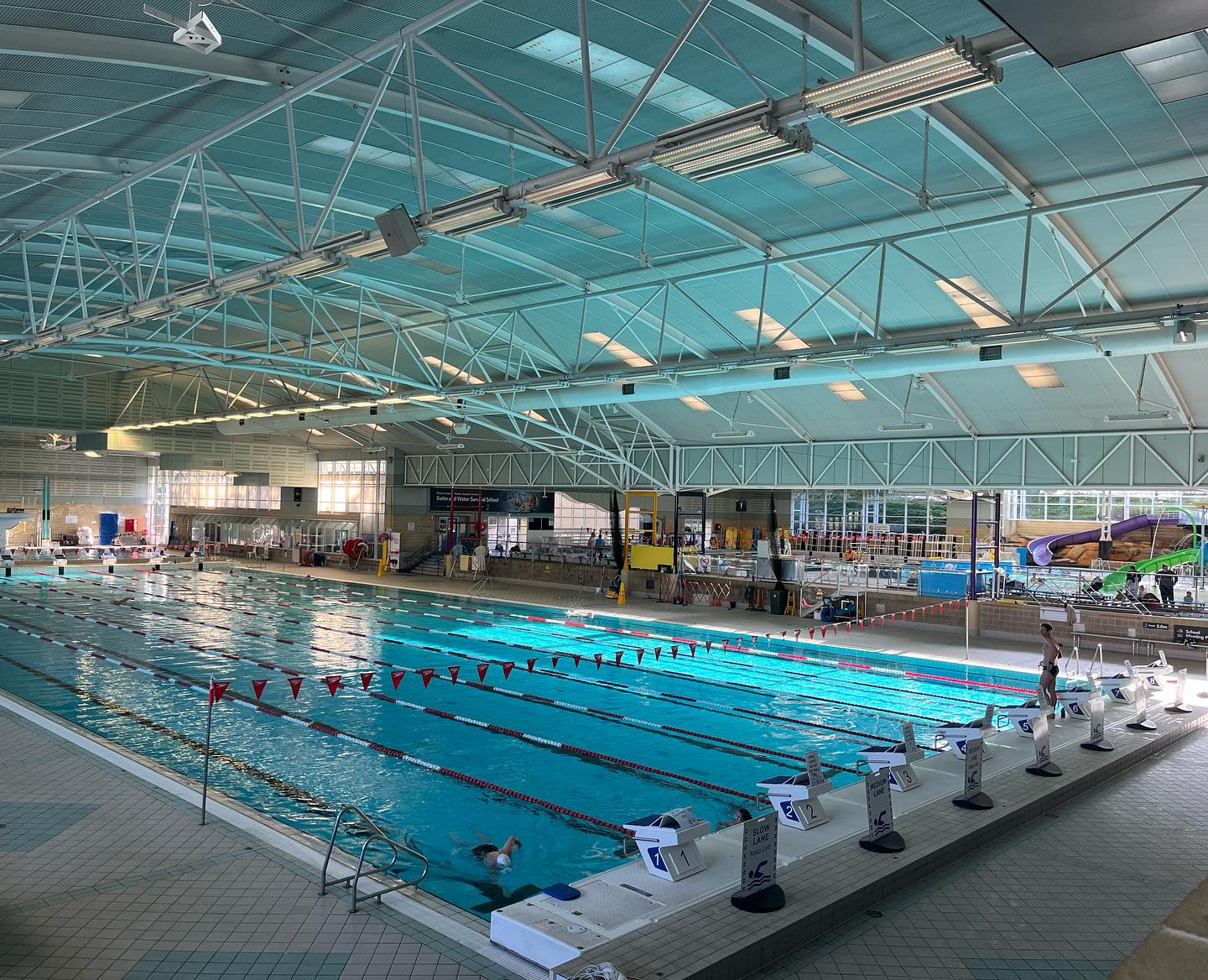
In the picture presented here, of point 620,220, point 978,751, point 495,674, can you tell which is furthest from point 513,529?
point 978,751

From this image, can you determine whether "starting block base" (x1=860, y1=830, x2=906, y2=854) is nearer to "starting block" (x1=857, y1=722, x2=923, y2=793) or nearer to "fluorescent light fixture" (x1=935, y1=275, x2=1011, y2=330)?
"starting block" (x1=857, y1=722, x2=923, y2=793)

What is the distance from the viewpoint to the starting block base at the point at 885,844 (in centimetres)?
740

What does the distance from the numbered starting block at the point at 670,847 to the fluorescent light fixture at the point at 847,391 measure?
17.9 meters

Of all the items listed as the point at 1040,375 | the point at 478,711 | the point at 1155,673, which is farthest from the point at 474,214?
the point at 1040,375

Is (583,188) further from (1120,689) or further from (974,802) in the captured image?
(1120,689)

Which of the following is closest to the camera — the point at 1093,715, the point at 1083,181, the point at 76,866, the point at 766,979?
the point at 766,979

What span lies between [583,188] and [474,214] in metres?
1.36

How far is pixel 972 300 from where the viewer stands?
16750 millimetres

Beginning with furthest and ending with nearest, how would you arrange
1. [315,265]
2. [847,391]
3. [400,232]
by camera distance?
[847,391]
[315,265]
[400,232]

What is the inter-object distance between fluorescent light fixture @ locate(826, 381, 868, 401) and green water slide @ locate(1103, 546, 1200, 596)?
780 centimetres

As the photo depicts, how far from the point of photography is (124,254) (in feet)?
62.9

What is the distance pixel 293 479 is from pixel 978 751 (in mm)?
40914

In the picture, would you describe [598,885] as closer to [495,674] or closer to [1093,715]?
[1093,715]

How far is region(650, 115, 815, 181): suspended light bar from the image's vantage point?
24.4 ft
